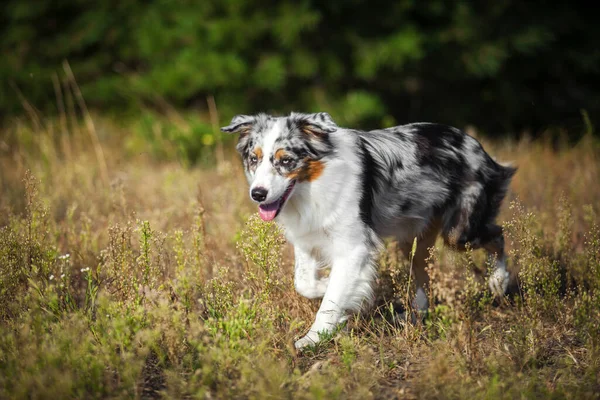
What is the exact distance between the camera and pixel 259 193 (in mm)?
3377

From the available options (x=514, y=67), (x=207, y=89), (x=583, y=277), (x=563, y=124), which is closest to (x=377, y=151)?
(x=583, y=277)

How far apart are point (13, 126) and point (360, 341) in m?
6.70

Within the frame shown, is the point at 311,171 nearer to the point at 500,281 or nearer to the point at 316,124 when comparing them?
the point at 316,124

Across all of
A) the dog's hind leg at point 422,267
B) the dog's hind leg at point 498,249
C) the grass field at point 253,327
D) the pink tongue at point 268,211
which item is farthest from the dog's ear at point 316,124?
the dog's hind leg at point 498,249

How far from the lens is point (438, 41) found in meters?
9.01

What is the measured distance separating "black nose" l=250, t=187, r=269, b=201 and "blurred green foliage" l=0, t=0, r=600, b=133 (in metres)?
5.32

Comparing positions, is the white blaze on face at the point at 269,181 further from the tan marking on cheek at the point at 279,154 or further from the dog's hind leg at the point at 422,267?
the dog's hind leg at the point at 422,267

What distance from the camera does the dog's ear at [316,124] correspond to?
142 inches

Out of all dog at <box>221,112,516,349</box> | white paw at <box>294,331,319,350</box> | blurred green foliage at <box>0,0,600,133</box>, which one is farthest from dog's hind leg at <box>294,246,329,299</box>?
blurred green foliage at <box>0,0,600,133</box>

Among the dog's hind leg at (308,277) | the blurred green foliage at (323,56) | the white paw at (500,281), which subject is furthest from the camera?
the blurred green foliage at (323,56)

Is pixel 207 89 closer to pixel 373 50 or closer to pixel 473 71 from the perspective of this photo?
pixel 373 50

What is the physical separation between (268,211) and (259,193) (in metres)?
Answer: 0.18

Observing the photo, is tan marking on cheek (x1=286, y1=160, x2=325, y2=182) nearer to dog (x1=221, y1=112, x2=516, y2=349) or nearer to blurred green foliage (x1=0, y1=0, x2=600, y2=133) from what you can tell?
dog (x1=221, y1=112, x2=516, y2=349)

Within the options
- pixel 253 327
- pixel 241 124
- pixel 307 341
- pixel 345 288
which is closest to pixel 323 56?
pixel 241 124
